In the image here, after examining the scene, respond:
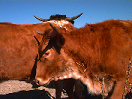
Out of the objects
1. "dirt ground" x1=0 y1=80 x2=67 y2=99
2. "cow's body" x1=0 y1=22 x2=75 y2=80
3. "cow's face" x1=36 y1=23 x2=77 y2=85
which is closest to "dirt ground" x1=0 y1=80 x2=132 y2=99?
"dirt ground" x1=0 y1=80 x2=67 y2=99

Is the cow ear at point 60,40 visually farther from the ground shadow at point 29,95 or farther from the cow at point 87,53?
the ground shadow at point 29,95

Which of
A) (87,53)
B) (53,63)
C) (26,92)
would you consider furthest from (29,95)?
(87,53)

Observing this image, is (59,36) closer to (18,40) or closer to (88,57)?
(88,57)

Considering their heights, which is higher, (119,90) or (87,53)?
(87,53)

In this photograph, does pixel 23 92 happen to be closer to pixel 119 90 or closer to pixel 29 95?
pixel 29 95

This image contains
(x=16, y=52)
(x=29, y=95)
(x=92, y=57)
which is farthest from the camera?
(x=29, y=95)

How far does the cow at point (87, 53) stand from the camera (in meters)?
2.39

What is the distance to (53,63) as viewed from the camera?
2578 millimetres

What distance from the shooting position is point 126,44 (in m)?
2.38

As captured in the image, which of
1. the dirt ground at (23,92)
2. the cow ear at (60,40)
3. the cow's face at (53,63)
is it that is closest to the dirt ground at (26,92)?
the dirt ground at (23,92)

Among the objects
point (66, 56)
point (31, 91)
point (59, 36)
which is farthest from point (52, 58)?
point (31, 91)

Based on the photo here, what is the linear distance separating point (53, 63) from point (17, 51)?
1.32m

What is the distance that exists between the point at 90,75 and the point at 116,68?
57 cm

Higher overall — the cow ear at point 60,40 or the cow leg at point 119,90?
the cow ear at point 60,40
